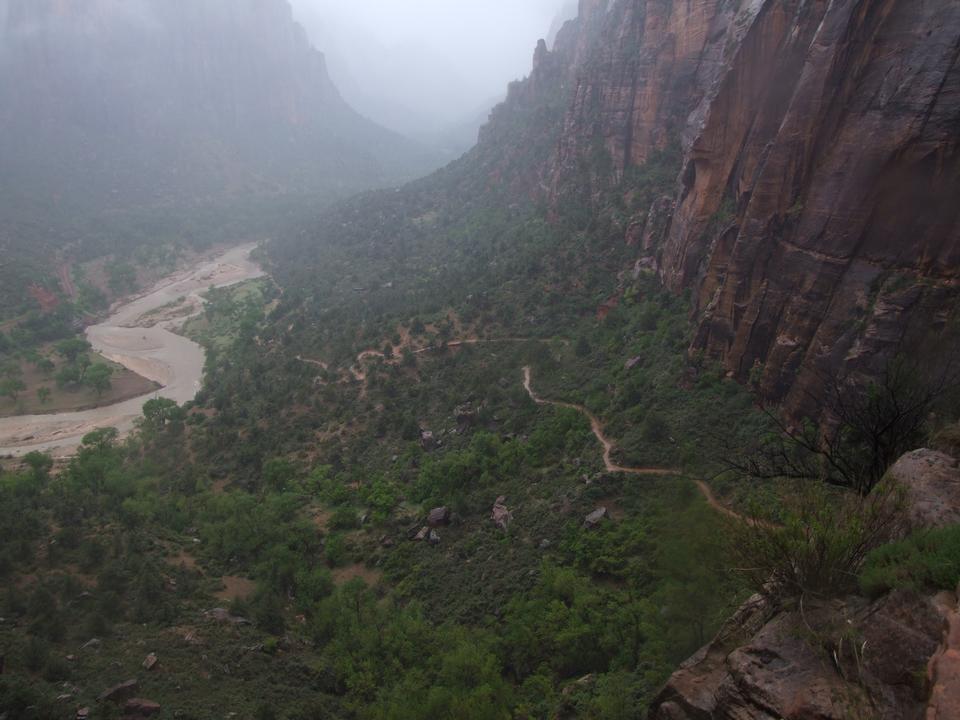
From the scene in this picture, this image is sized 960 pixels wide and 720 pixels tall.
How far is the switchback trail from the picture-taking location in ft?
91.9

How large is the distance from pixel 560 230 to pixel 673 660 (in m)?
55.6

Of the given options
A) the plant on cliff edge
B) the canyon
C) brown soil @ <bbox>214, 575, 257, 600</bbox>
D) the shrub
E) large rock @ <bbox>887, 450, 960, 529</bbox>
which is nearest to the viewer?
the shrub

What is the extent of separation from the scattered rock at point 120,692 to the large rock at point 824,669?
1798 cm

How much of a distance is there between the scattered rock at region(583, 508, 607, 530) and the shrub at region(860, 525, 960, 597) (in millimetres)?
21023

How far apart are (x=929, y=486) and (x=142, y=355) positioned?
89.2 meters

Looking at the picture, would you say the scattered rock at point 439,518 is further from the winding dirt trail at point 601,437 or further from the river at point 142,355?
the river at point 142,355

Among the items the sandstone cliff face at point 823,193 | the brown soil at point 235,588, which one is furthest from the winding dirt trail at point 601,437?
the brown soil at point 235,588

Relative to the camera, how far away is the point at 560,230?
70562mm

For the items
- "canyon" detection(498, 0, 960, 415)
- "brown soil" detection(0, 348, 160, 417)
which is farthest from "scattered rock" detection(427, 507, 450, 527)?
"brown soil" detection(0, 348, 160, 417)

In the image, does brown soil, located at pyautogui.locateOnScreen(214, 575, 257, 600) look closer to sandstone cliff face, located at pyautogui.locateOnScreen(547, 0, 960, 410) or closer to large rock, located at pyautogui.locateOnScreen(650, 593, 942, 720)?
large rock, located at pyautogui.locateOnScreen(650, 593, 942, 720)

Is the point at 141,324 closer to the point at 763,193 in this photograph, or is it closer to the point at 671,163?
the point at 671,163

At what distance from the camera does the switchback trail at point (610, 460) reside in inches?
1102

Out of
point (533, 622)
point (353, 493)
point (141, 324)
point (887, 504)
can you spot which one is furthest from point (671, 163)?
point (141, 324)

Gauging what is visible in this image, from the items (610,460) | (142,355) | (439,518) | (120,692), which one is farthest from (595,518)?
(142,355)
